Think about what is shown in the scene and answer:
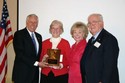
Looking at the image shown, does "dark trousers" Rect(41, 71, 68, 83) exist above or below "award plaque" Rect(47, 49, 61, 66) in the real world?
below

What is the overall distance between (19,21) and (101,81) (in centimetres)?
203

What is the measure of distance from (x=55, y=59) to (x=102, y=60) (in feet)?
2.42

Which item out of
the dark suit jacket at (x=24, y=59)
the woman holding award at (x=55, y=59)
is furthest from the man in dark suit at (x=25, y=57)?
the woman holding award at (x=55, y=59)

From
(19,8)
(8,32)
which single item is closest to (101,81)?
(8,32)

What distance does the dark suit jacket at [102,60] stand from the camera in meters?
2.36

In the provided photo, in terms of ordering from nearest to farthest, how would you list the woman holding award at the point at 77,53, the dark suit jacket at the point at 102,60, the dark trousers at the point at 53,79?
the dark suit jacket at the point at 102,60
the woman holding award at the point at 77,53
the dark trousers at the point at 53,79

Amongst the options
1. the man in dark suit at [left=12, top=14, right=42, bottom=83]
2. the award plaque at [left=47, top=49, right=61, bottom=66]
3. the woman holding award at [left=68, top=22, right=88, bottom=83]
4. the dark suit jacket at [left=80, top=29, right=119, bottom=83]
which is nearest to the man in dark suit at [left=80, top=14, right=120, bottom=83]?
the dark suit jacket at [left=80, top=29, right=119, bottom=83]

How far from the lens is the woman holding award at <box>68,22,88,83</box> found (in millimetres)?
2822

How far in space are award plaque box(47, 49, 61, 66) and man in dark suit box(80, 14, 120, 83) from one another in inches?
15.8

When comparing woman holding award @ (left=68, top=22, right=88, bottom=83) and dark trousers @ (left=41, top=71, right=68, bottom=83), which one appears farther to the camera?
dark trousers @ (left=41, top=71, right=68, bottom=83)

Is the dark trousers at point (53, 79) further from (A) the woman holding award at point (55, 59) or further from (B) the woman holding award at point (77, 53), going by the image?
(B) the woman holding award at point (77, 53)

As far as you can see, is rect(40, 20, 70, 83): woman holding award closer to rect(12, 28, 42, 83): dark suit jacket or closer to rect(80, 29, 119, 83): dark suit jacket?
rect(12, 28, 42, 83): dark suit jacket

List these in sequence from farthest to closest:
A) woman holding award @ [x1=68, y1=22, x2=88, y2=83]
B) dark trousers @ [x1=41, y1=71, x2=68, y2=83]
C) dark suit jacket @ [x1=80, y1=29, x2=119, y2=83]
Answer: dark trousers @ [x1=41, y1=71, x2=68, y2=83] < woman holding award @ [x1=68, y1=22, x2=88, y2=83] < dark suit jacket @ [x1=80, y1=29, x2=119, y2=83]

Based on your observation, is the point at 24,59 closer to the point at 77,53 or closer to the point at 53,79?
the point at 53,79
